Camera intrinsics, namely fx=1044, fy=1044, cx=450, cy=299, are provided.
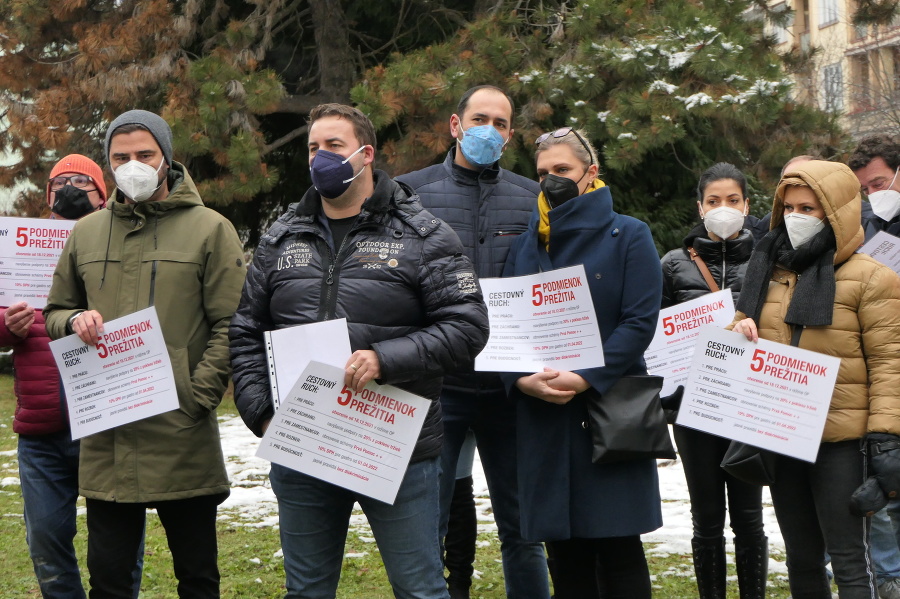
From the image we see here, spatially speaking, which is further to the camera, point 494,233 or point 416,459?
point 494,233

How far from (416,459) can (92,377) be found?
3.94 feet

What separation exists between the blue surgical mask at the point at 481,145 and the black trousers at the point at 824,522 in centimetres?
164

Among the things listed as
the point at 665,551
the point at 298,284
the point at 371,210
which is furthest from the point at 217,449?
the point at 665,551

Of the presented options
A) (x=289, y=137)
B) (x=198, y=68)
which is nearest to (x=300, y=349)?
(x=198, y=68)

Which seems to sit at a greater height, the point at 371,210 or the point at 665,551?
the point at 371,210

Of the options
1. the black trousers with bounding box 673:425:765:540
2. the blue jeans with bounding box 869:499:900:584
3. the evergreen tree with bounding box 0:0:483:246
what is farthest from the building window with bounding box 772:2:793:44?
the black trousers with bounding box 673:425:765:540

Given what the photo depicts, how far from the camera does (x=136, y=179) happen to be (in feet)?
12.1

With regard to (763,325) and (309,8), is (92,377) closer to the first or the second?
(763,325)

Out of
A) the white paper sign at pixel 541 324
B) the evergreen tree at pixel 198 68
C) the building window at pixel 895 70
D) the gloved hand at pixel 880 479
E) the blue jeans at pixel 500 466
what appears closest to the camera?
the gloved hand at pixel 880 479

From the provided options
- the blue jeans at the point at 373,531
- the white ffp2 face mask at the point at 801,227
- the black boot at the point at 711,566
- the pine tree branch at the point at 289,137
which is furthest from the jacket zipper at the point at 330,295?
the pine tree branch at the point at 289,137

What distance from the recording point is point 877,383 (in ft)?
11.5

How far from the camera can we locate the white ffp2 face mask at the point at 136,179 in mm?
3689

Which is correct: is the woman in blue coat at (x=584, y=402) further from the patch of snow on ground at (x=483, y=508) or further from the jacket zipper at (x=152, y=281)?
the patch of snow on ground at (x=483, y=508)

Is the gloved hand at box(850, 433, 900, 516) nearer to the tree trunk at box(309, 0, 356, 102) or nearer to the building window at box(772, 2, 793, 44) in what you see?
the building window at box(772, 2, 793, 44)
